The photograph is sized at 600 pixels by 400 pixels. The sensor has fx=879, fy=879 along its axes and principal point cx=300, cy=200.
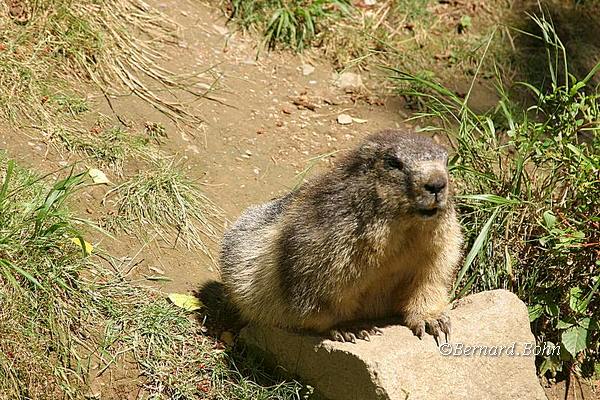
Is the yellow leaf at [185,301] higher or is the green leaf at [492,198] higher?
the green leaf at [492,198]

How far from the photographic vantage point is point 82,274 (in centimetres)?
530

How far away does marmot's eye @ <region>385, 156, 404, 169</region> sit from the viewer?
469 cm

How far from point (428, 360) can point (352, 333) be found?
0.46 m

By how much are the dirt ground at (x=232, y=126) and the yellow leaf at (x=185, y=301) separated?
10 centimetres

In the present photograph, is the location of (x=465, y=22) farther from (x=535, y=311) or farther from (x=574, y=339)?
(x=574, y=339)

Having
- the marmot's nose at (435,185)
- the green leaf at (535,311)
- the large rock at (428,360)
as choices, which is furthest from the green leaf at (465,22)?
the marmot's nose at (435,185)

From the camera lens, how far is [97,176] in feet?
20.0

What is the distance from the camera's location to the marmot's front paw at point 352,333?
495 cm

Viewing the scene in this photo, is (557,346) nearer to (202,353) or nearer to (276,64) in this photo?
(202,353)

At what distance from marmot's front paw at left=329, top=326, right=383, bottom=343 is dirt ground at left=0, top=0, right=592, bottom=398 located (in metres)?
1.19

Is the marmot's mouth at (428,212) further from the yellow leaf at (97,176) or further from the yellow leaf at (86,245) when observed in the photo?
the yellow leaf at (97,176)

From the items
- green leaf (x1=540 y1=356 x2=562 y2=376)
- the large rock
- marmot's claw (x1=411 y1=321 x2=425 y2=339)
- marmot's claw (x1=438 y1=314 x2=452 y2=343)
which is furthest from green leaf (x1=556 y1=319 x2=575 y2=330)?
marmot's claw (x1=411 y1=321 x2=425 y2=339)

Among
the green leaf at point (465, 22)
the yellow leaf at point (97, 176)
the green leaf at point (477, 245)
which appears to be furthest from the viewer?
the green leaf at point (465, 22)

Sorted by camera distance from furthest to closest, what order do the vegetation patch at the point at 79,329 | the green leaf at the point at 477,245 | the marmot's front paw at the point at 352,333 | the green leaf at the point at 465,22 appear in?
the green leaf at the point at 465,22 < the green leaf at the point at 477,245 < the marmot's front paw at the point at 352,333 < the vegetation patch at the point at 79,329
